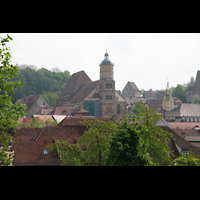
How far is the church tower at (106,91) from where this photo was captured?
126375mm

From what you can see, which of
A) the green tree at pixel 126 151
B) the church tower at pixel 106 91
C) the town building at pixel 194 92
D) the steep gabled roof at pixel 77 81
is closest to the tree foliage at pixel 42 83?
the steep gabled roof at pixel 77 81

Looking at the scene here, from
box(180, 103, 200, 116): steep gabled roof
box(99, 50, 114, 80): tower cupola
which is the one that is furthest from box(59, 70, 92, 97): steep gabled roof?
box(180, 103, 200, 116): steep gabled roof

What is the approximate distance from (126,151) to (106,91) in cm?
10813

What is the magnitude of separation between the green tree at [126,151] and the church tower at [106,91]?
10383 cm

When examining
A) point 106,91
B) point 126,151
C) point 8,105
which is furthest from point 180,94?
point 8,105

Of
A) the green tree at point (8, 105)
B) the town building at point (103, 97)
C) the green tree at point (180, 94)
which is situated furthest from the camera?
the green tree at point (180, 94)

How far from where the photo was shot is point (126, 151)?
65.4 ft

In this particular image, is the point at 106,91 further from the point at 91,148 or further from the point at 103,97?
the point at 91,148

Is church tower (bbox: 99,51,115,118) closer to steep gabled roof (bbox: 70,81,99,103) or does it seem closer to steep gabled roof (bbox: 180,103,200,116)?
steep gabled roof (bbox: 70,81,99,103)

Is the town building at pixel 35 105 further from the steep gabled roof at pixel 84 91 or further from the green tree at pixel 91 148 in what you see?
the green tree at pixel 91 148

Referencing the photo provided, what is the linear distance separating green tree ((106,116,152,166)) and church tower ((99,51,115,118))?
103829 millimetres
